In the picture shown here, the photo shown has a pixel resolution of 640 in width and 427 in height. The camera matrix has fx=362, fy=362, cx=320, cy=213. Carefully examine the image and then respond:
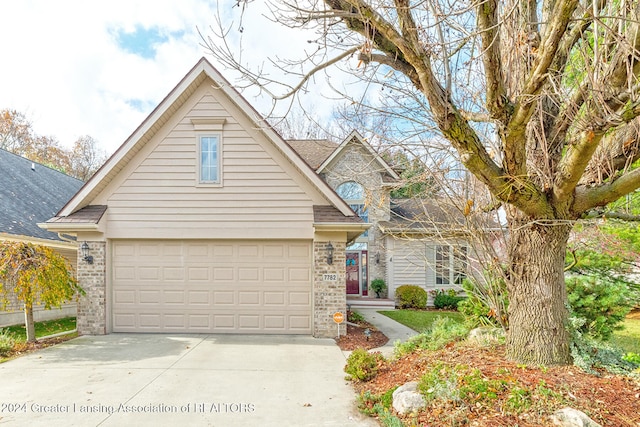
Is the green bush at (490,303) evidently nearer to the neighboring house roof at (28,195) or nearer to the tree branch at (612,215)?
the tree branch at (612,215)

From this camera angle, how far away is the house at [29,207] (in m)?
10.1

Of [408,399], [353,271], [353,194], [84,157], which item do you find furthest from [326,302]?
[84,157]

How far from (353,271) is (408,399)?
11.0 meters

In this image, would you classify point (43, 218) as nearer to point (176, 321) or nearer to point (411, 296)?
point (176, 321)

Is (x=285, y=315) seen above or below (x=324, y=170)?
below

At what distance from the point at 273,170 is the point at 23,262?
5467 mm

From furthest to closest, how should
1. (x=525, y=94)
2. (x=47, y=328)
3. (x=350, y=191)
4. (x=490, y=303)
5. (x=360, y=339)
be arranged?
(x=350, y=191) → (x=47, y=328) → (x=360, y=339) → (x=490, y=303) → (x=525, y=94)

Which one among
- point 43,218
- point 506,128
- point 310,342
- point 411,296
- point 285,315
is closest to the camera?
point 506,128

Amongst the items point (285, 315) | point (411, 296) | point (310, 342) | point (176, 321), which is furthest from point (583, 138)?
point (411, 296)

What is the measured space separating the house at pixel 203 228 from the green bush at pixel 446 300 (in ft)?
23.3

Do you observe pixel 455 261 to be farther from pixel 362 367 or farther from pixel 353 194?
pixel 353 194

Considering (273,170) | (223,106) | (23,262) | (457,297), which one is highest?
(223,106)

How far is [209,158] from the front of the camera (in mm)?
8961

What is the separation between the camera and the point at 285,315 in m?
8.72
